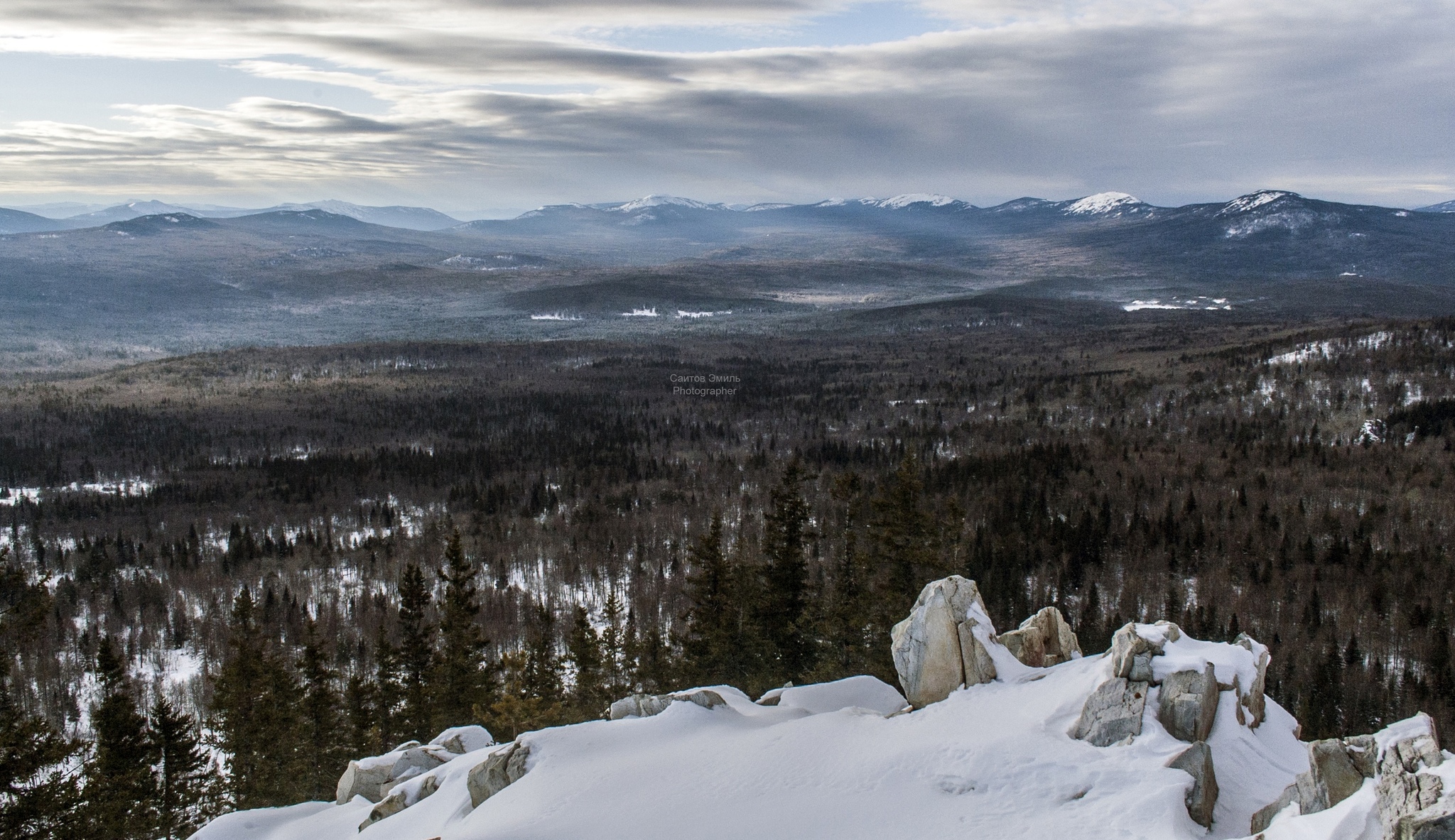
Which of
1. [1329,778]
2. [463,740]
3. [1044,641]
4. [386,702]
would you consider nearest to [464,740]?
[463,740]

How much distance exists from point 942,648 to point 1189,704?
8.43 metres

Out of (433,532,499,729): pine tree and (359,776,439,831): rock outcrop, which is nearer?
(359,776,439,831): rock outcrop

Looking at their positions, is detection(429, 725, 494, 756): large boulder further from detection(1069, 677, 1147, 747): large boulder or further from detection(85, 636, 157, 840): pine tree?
detection(1069, 677, 1147, 747): large boulder

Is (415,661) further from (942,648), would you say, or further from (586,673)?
(942,648)

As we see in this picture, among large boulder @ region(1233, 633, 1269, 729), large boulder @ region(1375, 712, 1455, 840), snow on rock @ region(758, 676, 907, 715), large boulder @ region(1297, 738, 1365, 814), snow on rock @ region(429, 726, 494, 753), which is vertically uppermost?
large boulder @ region(1375, 712, 1455, 840)

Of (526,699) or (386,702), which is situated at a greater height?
(526,699)

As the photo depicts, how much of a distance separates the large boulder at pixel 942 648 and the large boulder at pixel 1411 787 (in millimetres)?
A: 12788

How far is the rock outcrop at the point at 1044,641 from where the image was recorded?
29969 mm

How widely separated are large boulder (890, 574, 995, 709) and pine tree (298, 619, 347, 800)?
31007mm

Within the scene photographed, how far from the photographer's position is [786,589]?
4428 cm

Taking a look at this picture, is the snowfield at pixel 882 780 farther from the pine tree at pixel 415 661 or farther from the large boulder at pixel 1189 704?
the pine tree at pixel 415 661

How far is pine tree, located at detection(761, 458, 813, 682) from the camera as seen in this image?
43812 mm

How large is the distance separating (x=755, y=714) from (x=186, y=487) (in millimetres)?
170769

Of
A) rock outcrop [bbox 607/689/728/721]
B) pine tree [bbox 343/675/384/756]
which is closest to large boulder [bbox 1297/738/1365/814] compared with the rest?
rock outcrop [bbox 607/689/728/721]
